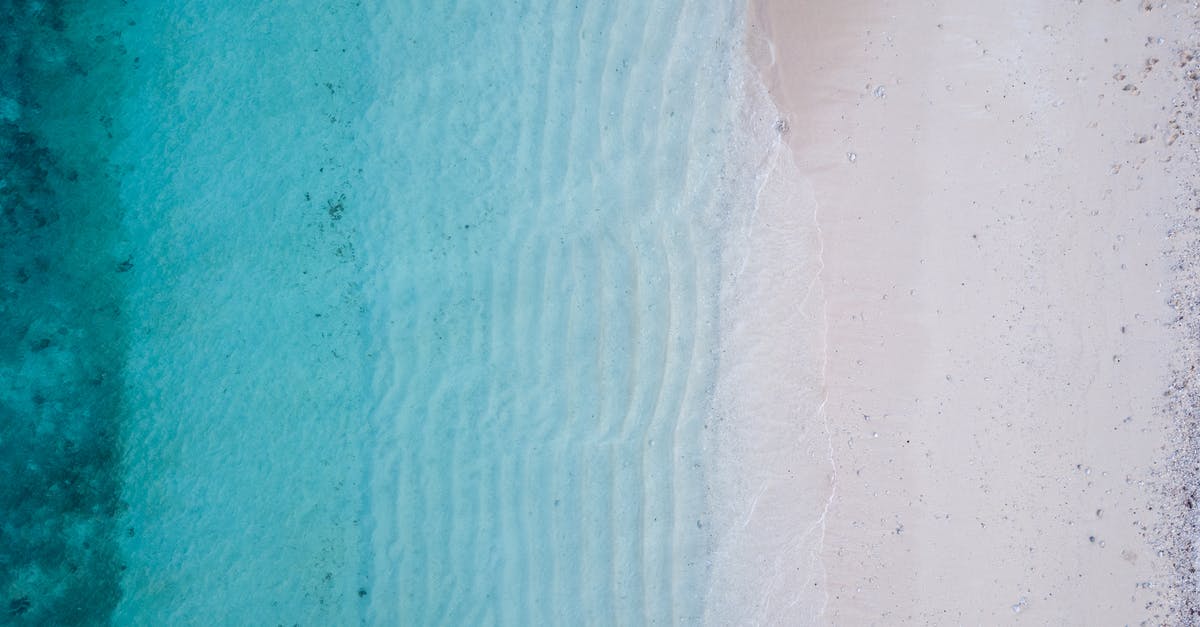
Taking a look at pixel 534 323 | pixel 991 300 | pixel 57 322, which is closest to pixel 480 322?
pixel 534 323

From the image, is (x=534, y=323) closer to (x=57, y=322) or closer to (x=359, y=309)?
(x=359, y=309)

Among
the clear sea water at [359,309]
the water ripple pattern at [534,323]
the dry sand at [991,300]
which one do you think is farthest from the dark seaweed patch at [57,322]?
the dry sand at [991,300]

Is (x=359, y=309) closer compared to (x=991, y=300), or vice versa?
(x=359, y=309)

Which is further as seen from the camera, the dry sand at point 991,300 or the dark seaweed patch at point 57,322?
the dry sand at point 991,300

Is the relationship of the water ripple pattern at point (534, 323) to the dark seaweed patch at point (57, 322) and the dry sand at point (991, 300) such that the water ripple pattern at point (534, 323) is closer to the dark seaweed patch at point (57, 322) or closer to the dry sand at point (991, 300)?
the dry sand at point (991, 300)

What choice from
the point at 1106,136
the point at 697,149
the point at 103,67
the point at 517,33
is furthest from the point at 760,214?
the point at 103,67

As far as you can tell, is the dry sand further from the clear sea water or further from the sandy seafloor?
the clear sea water
